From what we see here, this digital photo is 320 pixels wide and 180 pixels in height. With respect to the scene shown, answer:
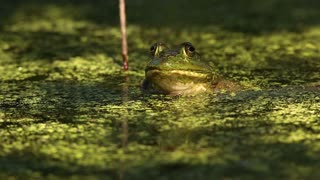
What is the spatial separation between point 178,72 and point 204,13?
8.83ft

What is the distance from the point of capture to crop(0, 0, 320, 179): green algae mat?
294cm

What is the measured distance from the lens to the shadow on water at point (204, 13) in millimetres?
6125

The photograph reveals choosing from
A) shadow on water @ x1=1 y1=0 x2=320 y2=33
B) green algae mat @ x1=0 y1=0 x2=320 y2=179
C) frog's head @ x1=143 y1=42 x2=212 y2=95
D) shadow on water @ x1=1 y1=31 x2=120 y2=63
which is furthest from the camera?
shadow on water @ x1=1 y1=0 x2=320 y2=33

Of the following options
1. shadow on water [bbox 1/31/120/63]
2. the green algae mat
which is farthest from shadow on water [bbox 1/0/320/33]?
shadow on water [bbox 1/31/120/63]

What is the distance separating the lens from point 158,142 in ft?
10.5

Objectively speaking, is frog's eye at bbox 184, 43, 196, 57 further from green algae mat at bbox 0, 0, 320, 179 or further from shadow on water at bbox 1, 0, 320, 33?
shadow on water at bbox 1, 0, 320, 33

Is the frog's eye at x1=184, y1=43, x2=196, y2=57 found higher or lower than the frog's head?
higher

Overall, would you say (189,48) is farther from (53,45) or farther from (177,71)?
(53,45)

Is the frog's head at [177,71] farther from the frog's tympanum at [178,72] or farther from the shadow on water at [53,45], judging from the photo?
the shadow on water at [53,45]

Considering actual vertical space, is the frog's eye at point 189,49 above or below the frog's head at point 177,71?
above

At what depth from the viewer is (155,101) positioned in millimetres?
3936

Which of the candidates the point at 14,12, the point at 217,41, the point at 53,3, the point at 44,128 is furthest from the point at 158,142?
the point at 53,3

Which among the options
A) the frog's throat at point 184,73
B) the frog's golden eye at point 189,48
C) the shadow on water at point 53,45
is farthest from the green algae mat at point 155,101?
the frog's golden eye at point 189,48

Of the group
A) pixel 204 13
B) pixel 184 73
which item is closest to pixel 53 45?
pixel 204 13
